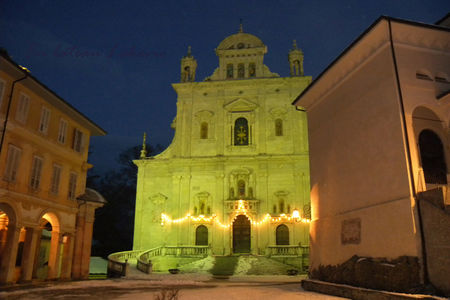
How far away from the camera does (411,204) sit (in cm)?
993

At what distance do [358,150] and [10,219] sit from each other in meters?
13.5

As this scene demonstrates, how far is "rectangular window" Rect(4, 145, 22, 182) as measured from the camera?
14.3 m

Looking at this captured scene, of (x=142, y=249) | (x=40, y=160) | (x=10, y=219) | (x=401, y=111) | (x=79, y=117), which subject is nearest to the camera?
(x=401, y=111)

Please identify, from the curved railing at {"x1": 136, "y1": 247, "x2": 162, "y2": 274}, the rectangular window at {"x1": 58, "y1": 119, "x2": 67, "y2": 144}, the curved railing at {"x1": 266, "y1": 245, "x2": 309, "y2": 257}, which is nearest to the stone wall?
the rectangular window at {"x1": 58, "y1": 119, "x2": 67, "y2": 144}

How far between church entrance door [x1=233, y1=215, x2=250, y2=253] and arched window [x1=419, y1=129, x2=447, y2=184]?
2090 cm

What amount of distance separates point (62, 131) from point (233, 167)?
1684cm

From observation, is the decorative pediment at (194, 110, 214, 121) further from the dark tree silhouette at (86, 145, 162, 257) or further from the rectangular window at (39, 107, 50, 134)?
the dark tree silhouette at (86, 145, 162, 257)

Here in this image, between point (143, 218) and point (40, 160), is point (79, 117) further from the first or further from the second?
point (143, 218)

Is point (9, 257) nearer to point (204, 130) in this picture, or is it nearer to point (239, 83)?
point (204, 130)

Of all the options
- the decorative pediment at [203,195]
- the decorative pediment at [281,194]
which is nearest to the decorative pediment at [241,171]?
the decorative pediment at [203,195]

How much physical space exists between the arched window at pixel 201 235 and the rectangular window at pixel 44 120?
17403 mm

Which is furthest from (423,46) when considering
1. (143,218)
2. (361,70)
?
(143,218)

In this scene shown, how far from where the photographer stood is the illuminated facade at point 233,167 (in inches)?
1211

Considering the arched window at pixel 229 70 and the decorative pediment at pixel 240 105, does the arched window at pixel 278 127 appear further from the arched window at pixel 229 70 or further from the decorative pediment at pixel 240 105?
the arched window at pixel 229 70
